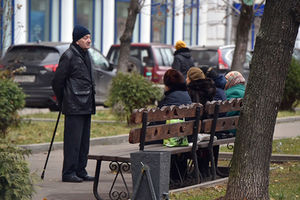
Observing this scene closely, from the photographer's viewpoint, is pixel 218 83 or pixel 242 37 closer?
pixel 218 83

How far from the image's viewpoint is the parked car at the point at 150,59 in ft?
78.4

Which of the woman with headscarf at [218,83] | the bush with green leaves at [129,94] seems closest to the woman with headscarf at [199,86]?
the woman with headscarf at [218,83]

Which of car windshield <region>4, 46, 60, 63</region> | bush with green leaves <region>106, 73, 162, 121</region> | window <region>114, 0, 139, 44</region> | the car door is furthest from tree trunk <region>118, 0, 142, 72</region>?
window <region>114, 0, 139, 44</region>

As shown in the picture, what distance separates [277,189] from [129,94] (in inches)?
281

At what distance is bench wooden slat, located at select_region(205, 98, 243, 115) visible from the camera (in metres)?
9.07

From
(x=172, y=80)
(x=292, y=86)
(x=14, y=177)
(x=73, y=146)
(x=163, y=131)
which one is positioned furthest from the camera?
(x=292, y=86)

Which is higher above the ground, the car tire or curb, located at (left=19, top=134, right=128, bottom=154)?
the car tire

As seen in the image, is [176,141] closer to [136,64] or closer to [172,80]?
[172,80]

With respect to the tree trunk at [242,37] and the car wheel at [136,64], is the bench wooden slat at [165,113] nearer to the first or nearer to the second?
the tree trunk at [242,37]

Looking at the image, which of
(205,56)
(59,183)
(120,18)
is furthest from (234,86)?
(120,18)

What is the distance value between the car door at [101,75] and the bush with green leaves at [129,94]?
3921mm

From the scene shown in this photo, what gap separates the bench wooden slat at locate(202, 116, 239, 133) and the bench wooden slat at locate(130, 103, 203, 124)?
212mm

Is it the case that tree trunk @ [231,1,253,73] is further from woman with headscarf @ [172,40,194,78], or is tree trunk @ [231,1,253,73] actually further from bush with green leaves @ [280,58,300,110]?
woman with headscarf @ [172,40,194,78]

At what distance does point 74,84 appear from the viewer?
30.9ft
